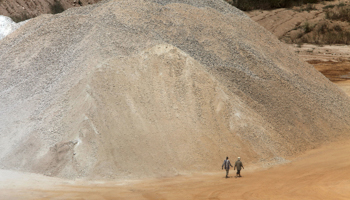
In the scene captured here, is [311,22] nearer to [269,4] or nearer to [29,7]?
[269,4]

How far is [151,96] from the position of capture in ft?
44.0

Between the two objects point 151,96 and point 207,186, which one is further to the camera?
point 151,96

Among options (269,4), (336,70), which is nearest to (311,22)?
(269,4)

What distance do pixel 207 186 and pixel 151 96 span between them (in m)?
3.94

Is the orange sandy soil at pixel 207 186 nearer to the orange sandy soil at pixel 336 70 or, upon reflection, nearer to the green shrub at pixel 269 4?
the orange sandy soil at pixel 336 70

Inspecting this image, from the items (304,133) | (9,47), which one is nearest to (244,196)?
(304,133)

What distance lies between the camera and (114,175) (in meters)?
11.3

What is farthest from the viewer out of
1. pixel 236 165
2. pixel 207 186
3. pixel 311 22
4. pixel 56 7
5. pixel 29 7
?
pixel 56 7

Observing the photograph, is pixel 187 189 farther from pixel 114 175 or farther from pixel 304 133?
pixel 304 133

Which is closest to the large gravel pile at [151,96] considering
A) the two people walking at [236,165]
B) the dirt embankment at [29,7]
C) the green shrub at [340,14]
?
the two people walking at [236,165]

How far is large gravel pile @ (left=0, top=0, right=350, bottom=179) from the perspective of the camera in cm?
1205

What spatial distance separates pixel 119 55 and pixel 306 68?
9.69 m

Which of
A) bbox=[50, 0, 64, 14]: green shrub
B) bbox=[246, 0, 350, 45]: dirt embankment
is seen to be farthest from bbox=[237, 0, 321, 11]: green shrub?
bbox=[50, 0, 64, 14]: green shrub

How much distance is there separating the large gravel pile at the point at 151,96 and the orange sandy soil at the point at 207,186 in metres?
0.52
